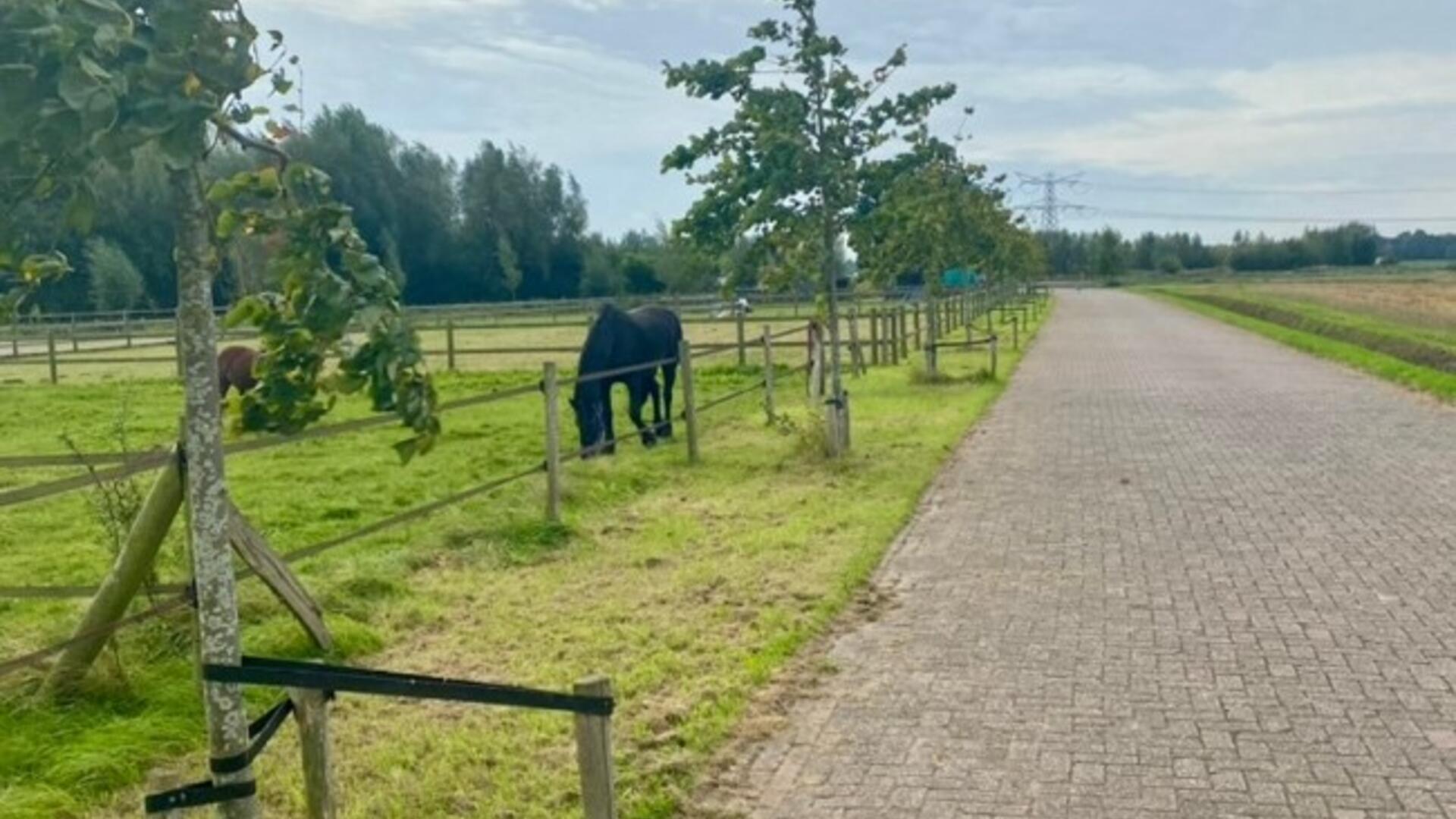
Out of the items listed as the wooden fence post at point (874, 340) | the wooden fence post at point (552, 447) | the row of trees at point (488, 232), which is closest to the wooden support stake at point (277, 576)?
the wooden fence post at point (552, 447)

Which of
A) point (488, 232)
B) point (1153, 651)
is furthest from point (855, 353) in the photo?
point (488, 232)

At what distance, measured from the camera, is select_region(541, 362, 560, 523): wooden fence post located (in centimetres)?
774

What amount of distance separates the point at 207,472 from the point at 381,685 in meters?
0.57

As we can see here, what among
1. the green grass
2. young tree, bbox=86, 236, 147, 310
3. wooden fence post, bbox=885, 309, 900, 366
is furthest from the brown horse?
the green grass

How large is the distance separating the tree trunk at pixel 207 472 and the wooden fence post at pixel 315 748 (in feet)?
0.92

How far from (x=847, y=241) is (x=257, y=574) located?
7.69m

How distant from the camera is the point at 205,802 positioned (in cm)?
229

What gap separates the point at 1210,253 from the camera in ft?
395

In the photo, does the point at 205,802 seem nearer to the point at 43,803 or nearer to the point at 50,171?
the point at 50,171

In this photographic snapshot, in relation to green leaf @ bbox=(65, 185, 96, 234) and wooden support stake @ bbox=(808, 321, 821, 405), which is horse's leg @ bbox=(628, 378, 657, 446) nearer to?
wooden support stake @ bbox=(808, 321, 821, 405)

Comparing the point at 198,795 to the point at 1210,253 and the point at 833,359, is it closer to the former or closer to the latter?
the point at 833,359

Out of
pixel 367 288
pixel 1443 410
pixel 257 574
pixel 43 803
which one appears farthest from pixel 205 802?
pixel 1443 410

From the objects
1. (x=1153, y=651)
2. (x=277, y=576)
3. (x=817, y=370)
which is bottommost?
(x=1153, y=651)

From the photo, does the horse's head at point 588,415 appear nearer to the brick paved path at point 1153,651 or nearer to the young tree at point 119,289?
the brick paved path at point 1153,651
